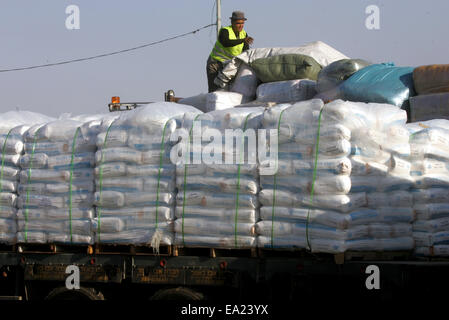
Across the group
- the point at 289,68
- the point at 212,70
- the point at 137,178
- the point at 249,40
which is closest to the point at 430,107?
the point at 289,68

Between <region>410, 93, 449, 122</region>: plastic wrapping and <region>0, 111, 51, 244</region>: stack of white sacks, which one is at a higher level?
<region>410, 93, 449, 122</region>: plastic wrapping

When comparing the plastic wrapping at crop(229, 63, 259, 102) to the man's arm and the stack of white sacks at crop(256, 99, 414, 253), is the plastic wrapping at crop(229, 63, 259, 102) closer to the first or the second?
the man's arm

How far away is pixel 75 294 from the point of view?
6.61 metres

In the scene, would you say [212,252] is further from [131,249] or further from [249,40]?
[249,40]

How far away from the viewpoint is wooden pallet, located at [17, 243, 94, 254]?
265 inches

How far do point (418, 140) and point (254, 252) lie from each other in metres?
1.87

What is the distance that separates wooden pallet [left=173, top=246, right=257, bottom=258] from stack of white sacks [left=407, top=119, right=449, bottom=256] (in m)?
1.57

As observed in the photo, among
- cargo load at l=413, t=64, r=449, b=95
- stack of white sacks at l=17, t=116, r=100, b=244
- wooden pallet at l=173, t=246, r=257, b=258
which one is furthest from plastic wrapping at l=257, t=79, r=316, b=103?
wooden pallet at l=173, t=246, r=257, b=258

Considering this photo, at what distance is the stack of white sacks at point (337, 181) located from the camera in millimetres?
5523

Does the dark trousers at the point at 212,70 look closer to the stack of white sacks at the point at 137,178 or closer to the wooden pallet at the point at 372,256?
the stack of white sacks at the point at 137,178

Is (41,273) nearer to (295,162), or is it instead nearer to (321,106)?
(295,162)

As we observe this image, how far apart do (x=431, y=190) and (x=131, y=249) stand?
297 centimetres

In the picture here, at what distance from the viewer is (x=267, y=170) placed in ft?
18.9
